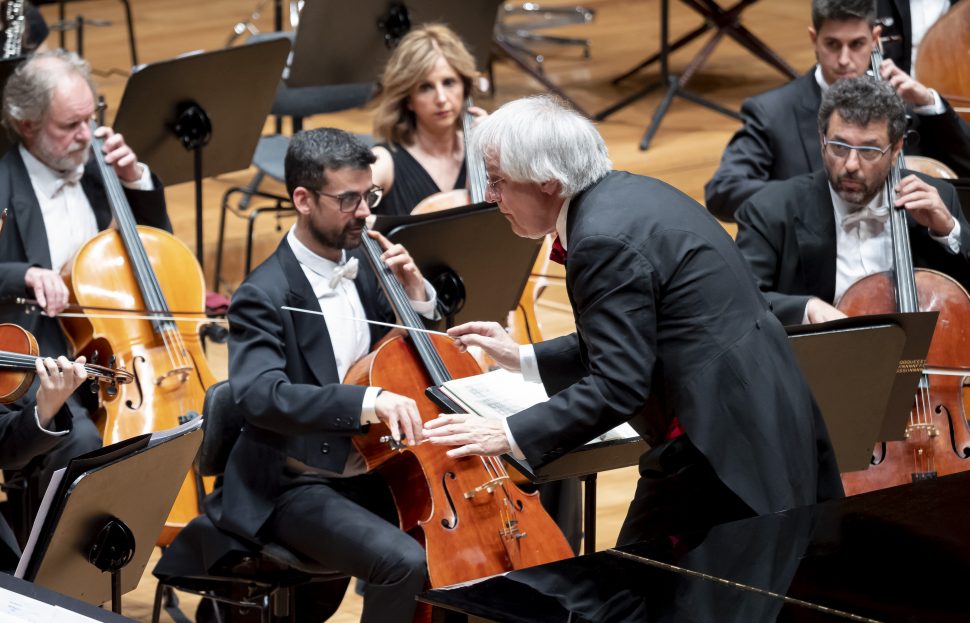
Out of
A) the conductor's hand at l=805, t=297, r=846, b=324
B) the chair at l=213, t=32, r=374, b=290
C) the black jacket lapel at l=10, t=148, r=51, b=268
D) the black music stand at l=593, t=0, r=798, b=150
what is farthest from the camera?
the black music stand at l=593, t=0, r=798, b=150

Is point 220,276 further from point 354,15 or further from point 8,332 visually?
point 8,332

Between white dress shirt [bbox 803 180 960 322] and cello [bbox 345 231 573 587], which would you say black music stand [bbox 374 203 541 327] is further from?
white dress shirt [bbox 803 180 960 322]

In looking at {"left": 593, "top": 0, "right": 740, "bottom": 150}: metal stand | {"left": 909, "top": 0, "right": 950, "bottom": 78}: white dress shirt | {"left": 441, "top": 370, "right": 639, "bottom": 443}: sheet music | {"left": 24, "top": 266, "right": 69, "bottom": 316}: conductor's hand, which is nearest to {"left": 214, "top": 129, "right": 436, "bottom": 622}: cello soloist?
{"left": 441, "top": 370, "right": 639, "bottom": 443}: sheet music

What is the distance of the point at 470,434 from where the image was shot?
2.25 metres

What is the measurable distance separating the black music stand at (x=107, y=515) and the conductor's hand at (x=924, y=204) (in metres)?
1.63

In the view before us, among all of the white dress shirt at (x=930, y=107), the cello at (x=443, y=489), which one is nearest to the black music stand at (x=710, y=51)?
the white dress shirt at (x=930, y=107)

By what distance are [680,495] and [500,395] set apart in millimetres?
356

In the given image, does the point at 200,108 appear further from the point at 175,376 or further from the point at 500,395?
the point at 500,395

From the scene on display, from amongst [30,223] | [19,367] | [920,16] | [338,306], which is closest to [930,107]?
[920,16]

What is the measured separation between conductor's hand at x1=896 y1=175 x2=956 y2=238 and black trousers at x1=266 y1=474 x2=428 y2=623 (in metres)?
1.30

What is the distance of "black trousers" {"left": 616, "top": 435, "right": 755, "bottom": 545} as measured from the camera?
234cm

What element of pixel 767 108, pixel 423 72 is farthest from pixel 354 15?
pixel 767 108

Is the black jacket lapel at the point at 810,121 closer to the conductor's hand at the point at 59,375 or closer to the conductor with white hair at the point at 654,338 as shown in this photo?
the conductor with white hair at the point at 654,338

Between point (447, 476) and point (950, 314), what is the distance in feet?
3.74
